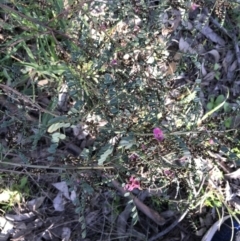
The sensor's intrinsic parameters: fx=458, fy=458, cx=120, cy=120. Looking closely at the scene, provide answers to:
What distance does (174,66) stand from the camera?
1.87 metres

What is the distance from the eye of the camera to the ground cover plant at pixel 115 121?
140cm

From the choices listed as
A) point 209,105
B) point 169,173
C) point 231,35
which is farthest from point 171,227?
point 231,35

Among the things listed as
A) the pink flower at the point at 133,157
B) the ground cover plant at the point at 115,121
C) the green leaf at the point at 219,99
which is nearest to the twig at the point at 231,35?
the ground cover plant at the point at 115,121

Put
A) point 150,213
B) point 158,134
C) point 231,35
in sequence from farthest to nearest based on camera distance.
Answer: point 231,35 → point 150,213 → point 158,134

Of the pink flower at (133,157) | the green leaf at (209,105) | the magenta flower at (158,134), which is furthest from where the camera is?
the green leaf at (209,105)

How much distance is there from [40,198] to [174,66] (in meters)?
0.76

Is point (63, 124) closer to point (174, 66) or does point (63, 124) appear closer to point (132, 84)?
point (132, 84)

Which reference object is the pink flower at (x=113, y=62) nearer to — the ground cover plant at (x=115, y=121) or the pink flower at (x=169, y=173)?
the ground cover plant at (x=115, y=121)

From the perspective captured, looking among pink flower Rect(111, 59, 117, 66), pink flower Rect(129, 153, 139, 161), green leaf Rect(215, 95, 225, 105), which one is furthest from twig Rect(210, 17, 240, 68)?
pink flower Rect(129, 153, 139, 161)

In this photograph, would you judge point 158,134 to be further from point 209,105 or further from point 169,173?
point 209,105

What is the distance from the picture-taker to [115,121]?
4.51 ft

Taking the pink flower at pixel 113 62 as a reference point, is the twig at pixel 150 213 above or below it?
below

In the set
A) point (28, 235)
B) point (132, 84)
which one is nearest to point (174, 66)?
point (132, 84)

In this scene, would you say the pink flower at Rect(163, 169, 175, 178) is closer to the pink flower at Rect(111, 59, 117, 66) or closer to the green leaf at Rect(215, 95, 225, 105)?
the pink flower at Rect(111, 59, 117, 66)
